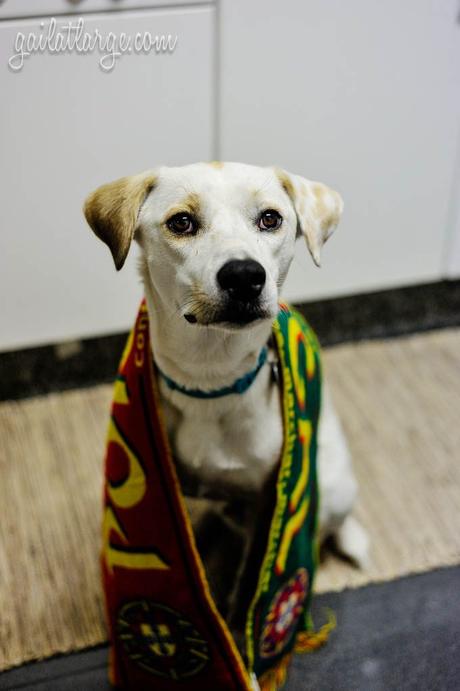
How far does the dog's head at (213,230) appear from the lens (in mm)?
1059

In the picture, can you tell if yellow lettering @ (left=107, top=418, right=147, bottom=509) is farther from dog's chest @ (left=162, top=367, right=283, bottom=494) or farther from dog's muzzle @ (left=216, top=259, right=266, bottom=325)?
dog's muzzle @ (left=216, top=259, right=266, bottom=325)

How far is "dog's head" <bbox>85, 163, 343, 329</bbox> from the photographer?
1.06 meters

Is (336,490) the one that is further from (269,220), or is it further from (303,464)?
(269,220)

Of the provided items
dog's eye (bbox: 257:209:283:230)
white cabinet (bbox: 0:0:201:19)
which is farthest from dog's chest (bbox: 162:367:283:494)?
white cabinet (bbox: 0:0:201:19)

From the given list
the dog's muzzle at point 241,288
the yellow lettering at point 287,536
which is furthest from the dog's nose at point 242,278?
the yellow lettering at point 287,536

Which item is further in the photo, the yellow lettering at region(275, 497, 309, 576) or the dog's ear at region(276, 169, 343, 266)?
the yellow lettering at region(275, 497, 309, 576)

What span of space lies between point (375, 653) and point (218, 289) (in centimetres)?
79

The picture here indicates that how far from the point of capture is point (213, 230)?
1087 mm

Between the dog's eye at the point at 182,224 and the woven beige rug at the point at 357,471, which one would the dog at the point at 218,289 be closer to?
the dog's eye at the point at 182,224

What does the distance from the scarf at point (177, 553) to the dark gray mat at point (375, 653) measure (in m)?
0.06

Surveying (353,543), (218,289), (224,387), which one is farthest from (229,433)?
(353,543)

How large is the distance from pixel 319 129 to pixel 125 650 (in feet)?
3.75

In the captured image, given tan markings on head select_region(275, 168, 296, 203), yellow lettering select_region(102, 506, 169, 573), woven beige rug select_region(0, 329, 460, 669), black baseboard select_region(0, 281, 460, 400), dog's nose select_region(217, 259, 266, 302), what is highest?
tan markings on head select_region(275, 168, 296, 203)

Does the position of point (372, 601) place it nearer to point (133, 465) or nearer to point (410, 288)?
point (133, 465)
